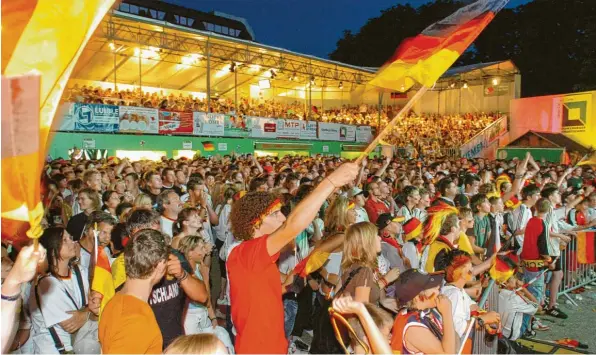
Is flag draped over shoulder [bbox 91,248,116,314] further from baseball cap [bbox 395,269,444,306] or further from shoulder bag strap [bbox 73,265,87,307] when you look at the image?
baseball cap [bbox 395,269,444,306]

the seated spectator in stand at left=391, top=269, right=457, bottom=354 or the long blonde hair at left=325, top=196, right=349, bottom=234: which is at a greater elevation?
the long blonde hair at left=325, top=196, right=349, bottom=234

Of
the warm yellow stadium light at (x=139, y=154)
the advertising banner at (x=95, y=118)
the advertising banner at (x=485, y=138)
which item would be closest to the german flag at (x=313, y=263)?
the advertising banner at (x=95, y=118)

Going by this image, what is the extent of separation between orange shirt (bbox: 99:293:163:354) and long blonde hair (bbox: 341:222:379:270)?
168 cm

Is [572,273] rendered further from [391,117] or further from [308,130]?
[308,130]

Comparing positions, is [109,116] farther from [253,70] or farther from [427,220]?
[427,220]

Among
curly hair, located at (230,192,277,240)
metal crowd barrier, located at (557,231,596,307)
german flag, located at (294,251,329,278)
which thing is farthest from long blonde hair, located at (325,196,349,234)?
metal crowd barrier, located at (557,231,596,307)

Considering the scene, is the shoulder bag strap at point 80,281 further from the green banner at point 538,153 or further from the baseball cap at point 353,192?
the green banner at point 538,153

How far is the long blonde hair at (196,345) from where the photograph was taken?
2006mm

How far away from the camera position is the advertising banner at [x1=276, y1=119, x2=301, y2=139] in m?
24.0

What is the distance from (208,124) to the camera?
2073 cm

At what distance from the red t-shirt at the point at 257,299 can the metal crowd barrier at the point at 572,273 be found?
19.6 ft

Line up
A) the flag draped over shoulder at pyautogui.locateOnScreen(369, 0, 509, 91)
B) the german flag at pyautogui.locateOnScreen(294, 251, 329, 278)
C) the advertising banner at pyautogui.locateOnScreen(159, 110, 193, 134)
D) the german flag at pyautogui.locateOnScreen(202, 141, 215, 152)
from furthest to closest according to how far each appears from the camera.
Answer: the german flag at pyautogui.locateOnScreen(202, 141, 215, 152) → the advertising banner at pyautogui.locateOnScreen(159, 110, 193, 134) → the german flag at pyautogui.locateOnScreen(294, 251, 329, 278) → the flag draped over shoulder at pyautogui.locateOnScreen(369, 0, 509, 91)

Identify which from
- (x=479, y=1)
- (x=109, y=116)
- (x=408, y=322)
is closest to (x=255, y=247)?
(x=408, y=322)

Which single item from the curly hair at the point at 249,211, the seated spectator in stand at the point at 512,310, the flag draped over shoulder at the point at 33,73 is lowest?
the seated spectator in stand at the point at 512,310
